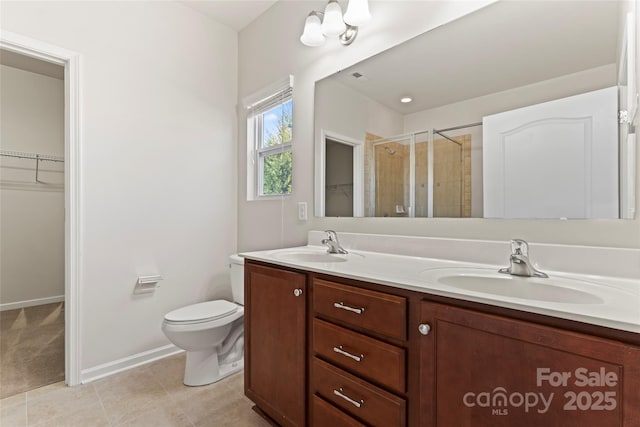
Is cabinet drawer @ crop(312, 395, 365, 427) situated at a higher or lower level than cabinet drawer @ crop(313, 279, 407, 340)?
lower

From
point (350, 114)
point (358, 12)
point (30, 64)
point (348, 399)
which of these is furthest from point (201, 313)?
point (30, 64)

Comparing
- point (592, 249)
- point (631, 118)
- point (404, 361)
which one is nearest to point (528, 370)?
point (404, 361)

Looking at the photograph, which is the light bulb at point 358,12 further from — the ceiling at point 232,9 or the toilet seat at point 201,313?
the toilet seat at point 201,313

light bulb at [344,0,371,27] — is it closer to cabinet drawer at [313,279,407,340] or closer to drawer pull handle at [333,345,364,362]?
cabinet drawer at [313,279,407,340]

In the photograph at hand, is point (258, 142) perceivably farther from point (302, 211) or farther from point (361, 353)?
point (361, 353)

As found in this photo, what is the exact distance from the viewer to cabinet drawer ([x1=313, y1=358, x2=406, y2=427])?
3.15ft

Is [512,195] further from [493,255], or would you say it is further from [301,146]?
[301,146]

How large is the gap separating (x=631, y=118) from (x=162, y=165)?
2568mm

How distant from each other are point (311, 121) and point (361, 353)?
4.98 feet

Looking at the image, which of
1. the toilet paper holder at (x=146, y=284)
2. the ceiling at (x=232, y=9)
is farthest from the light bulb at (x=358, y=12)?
the toilet paper holder at (x=146, y=284)

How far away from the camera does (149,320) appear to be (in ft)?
7.32

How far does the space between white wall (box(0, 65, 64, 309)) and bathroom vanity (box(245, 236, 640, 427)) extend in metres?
3.29

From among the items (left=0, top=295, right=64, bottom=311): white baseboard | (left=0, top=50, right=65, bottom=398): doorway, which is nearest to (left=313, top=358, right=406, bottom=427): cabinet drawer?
(left=0, top=50, right=65, bottom=398): doorway

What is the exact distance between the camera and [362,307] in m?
1.04
